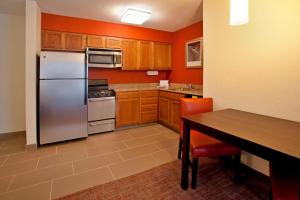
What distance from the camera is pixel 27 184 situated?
192 centimetres

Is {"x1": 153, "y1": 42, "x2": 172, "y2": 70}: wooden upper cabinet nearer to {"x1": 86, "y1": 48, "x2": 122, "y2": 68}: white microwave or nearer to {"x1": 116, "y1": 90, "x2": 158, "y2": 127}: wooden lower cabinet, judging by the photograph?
{"x1": 116, "y1": 90, "x2": 158, "y2": 127}: wooden lower cabinet

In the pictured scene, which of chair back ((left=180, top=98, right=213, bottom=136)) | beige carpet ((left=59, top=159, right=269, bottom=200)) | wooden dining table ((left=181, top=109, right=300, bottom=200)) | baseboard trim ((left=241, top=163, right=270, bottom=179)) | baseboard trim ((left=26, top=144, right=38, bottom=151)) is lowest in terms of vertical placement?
beige carpet ((left=59, top=159, right=269, bottom=200))

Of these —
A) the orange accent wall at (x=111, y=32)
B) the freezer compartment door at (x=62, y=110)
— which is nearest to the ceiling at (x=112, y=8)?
the orange accent wall at (x=111, y=32)

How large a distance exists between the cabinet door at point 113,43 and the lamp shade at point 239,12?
2761 millimetres

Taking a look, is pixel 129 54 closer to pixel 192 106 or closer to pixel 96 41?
pixel 96 41

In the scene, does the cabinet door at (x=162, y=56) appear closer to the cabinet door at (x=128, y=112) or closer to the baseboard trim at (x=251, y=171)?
the cabinet door at (x=128, y=112)

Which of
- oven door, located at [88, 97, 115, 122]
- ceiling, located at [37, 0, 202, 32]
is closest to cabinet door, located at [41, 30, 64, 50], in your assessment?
ceiling, located at [37, 0, 202, 32]

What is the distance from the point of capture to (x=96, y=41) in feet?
12.3

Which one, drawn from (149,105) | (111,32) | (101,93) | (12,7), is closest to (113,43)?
(111,32)

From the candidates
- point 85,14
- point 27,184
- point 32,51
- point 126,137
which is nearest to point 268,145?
point 27,184

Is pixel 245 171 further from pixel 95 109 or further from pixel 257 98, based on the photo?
pixel 95 109

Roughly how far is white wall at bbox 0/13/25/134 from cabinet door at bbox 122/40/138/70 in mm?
2087

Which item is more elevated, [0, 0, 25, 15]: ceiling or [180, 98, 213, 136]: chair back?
[0, 0, 25, 15]: ceiling

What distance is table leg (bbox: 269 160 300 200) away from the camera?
96 centimetres
